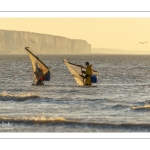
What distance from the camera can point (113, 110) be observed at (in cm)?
3659

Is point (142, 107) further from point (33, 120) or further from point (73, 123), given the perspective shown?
point (33, 120)

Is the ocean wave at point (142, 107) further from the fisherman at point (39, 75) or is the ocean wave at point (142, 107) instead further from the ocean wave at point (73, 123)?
the fisherman at point (39, 75)

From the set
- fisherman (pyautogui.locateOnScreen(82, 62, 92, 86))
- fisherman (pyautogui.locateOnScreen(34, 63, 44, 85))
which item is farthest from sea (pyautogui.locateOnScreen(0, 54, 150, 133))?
fisherman (pyautogui.locateOnScreen(82, 62, 92, 86))

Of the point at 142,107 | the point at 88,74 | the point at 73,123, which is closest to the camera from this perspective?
the point at 73,123

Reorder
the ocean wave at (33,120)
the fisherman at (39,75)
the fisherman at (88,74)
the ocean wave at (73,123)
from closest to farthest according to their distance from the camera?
the ocean wave at (73,123)
the ocean wave at (33,120)
the fisherman at (88,74)
the fisherman at (39,75)

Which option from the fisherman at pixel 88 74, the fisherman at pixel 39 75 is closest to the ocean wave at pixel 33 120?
the fisherman at pixel 88 74

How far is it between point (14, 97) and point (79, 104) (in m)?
5.18

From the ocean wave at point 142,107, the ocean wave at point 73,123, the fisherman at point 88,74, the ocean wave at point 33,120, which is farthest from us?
the fisherman at point 88,74

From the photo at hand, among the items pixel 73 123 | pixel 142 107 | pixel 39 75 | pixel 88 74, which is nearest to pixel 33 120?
pixel 73 123

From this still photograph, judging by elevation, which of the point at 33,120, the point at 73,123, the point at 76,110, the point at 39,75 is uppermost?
the point at 39,75

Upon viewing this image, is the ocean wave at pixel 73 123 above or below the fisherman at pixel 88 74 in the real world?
below
